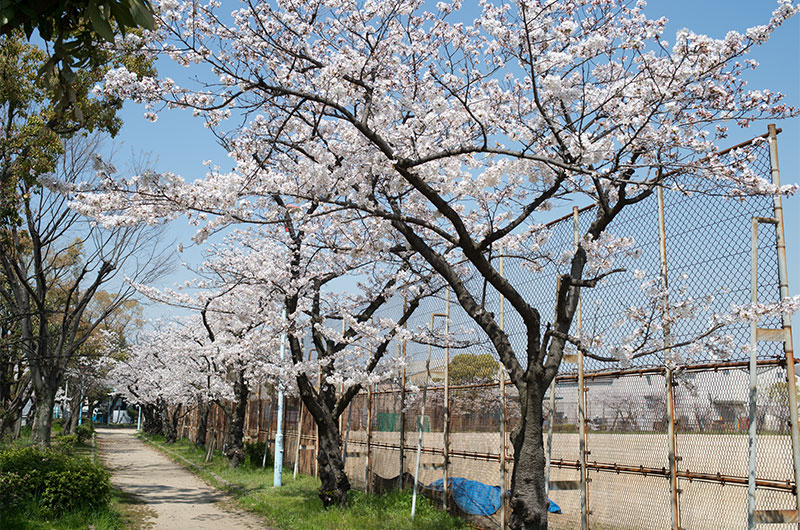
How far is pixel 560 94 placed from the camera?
22.1 feet

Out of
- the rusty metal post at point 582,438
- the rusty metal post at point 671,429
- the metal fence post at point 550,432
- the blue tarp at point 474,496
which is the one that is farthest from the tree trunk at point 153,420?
the rusty metal post at point 671,429

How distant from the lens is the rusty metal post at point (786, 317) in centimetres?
527

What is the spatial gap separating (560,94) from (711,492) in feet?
13.6

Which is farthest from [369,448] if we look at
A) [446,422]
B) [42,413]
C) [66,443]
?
[66,443]

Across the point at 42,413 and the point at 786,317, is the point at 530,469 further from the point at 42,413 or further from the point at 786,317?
the point at 42,413

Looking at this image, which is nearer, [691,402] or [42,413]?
[691,402]

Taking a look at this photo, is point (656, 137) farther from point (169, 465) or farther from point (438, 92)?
point (169, 465)

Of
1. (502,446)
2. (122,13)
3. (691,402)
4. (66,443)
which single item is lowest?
(66,443)

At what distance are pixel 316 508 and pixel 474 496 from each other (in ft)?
11.3

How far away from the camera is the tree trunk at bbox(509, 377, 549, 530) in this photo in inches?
245

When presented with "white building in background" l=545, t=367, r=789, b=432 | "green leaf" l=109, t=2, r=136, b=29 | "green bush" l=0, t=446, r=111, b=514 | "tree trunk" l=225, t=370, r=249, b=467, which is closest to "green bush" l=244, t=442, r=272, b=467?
"tree trunk" l=225, t=370, r=249, b=467

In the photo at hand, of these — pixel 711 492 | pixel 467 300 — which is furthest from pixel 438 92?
pixel 711 492

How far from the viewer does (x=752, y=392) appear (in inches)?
223

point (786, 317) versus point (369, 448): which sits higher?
point (786, 317)
